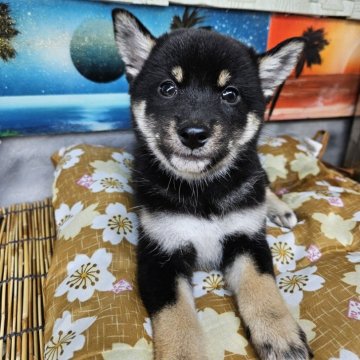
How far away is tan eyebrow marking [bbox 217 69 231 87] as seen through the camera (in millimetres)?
1316

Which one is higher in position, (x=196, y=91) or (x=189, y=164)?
(x=196, y=91)

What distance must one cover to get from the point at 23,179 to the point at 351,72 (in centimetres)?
278

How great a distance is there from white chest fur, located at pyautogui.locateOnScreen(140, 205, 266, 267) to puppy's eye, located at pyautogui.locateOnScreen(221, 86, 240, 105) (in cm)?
45

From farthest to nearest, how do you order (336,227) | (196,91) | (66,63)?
(66,63), (336,227), (196,91)

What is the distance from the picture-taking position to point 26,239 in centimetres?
192

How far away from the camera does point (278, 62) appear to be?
4.97ft

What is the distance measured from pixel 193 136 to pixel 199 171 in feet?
0.58

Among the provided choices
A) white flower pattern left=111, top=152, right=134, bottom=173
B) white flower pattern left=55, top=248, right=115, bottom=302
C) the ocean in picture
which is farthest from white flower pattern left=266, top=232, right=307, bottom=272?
the ocean in picture

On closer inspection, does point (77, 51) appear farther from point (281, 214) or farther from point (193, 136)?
point (281, 214)

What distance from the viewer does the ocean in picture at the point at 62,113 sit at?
7.16 feet

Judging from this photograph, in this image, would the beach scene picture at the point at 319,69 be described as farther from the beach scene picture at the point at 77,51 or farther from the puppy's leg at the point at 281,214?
the puppy's leg at the point at 281,214

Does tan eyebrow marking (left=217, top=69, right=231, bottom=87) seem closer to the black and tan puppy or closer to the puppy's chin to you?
the black and tan puppy

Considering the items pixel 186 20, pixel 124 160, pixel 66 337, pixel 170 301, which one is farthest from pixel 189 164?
pixel 186 20

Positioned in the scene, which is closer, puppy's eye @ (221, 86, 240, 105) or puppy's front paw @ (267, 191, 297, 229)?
puppy's eye @ (221, 86, 240, 105)
